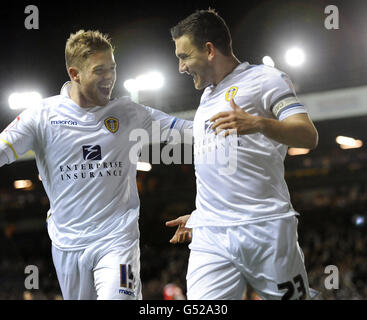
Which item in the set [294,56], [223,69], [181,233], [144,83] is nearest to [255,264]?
[181,233]

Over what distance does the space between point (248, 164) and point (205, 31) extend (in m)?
0.98

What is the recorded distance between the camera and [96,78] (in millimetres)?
3965

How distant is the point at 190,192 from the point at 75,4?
12845 millimetres

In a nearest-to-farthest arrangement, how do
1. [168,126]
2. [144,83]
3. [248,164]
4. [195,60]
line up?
[248,164], [195,60], [168,126], [144,83]

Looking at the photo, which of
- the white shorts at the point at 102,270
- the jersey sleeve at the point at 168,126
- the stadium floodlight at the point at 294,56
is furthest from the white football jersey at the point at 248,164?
the stadium floodlight at the point at 294,56

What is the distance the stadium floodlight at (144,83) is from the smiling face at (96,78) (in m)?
0.81

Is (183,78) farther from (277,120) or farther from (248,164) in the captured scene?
(277,120)

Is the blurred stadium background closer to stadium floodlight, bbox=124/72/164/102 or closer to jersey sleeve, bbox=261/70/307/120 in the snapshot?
stadium floodlight, bbox=124/72/164/102

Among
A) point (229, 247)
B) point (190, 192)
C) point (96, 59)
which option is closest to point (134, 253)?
point (229, 247)

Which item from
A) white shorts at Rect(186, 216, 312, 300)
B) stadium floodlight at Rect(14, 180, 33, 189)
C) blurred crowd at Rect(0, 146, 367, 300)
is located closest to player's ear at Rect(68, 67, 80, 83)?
white shorts at Rect(186, 216, 312, 300)

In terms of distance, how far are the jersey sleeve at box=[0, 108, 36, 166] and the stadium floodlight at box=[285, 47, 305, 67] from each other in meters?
5.02

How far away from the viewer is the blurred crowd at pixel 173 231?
12883 millimetres

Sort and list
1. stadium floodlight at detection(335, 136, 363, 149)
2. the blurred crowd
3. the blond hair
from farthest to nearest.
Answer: stadium floodlight at detection(335, 136, 363, 149)
the blurred crowd
the blond hair

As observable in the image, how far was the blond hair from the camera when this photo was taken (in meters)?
3.98
